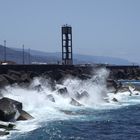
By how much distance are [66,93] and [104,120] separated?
41.1ft

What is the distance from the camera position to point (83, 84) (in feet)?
173

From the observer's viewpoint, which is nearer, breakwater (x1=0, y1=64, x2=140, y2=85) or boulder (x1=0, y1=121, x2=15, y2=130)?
boulder (x1=0, y1=121, x2=15, y2=130)

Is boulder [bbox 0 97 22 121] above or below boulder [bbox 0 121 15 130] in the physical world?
above

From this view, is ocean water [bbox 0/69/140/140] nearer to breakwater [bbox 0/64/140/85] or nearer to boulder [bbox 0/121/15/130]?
boulder [bbox 0/121/15/130]

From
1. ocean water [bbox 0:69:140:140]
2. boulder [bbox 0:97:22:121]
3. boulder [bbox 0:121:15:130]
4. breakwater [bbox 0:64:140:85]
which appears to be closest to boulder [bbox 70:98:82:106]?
ocean water [bbox 0:69:140:140]

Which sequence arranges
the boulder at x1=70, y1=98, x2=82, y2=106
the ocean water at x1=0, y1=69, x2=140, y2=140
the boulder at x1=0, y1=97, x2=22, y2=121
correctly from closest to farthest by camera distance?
the ocean water at x1=0, y1=69, x2=140, y2=140
the boulder at x1=0, y1=97, x2=22, y2=121
the boulder at x1=70, y1=98, x2=82, y2=106

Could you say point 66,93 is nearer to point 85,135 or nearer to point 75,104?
point 75,104

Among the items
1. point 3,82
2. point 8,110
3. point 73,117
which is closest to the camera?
point 8,110

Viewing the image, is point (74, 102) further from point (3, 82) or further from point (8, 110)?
point (8, 110)

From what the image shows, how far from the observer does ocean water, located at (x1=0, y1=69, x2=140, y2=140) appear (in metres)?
24.9

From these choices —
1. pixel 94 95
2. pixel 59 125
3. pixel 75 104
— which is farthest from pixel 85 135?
pixel 94 95

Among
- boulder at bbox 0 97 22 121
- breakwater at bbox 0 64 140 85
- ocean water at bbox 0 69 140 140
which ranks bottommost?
ocean water at bbox 0 69 140 140

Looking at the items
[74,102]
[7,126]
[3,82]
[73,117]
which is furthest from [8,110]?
[3,82]

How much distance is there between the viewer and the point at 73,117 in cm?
3169
